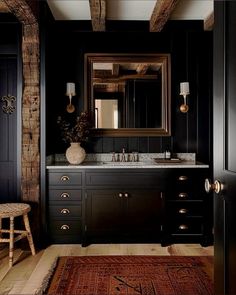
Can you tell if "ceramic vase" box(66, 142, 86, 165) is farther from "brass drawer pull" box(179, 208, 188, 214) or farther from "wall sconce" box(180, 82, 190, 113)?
"wall sconce" box(180, 82, 190, 113)

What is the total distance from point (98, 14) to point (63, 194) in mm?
1920

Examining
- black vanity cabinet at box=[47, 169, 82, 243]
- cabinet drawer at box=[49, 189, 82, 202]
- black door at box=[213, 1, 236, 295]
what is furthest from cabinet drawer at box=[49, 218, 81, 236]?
black door at box=[213, 1, 236, 295]

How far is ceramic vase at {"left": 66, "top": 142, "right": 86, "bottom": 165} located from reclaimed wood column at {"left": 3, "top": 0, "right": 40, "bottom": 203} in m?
0.39

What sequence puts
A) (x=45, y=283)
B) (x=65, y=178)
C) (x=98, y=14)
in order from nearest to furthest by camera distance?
(x=45, y=283), (x=98, y=14), (x=65, y=178)

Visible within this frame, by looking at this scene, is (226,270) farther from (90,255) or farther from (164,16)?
(164,16)

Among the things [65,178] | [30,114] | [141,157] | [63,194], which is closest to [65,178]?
[65,178]

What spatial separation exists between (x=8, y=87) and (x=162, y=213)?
87.3 inches

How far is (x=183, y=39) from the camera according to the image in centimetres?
392

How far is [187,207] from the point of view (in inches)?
135

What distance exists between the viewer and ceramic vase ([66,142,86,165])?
3564 millimetres

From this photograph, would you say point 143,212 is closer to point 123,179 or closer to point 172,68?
point 123,179

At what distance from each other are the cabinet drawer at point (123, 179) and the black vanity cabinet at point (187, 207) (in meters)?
0.18

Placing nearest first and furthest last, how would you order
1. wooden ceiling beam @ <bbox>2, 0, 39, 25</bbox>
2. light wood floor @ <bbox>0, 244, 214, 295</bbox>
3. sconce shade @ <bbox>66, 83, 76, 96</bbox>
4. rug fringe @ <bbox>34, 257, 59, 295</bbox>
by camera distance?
rug fringe @ <bbox>34, 257, 59, 295</bbox>, light wood floor @ <bbox>0, 244, 214, 295</bbox>, wooden ceiling beam @ <bbox>2, 0, 39, 25</bbox>, sconce shade @ <bbox>66, 83, 76, 96</bbox>

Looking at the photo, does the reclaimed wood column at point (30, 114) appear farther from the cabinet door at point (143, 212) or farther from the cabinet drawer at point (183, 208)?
the cabinet drawer at point (183, 208)
